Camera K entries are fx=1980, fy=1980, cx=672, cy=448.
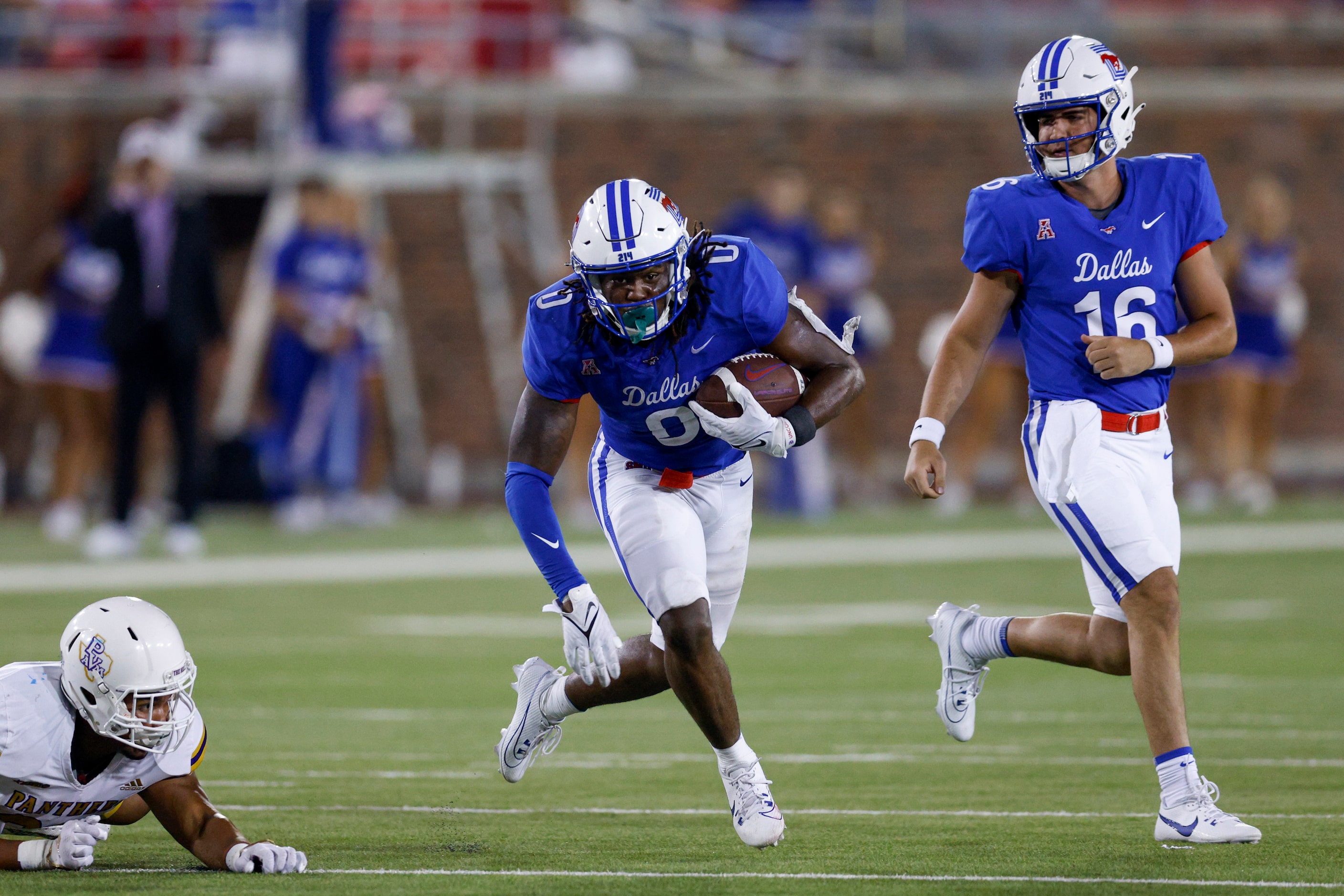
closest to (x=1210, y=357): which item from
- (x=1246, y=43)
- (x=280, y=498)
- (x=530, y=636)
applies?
(x=530, y=636)

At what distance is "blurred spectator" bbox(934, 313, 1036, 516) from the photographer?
1561 cm

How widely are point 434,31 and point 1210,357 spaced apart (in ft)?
50.0

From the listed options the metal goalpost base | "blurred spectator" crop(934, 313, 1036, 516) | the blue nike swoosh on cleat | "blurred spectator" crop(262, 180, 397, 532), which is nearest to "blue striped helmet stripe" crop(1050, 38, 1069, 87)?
the blue nike swoosh on cleat

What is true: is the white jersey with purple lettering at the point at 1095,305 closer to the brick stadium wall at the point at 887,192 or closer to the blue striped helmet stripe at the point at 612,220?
the blue striped helmet stripe at the point at 612,220

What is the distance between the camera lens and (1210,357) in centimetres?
547

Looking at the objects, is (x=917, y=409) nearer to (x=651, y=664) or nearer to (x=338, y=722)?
(x=338, y=722)

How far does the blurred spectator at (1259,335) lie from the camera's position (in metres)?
16.0

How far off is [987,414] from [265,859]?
1162 centimetres

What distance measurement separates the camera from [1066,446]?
553cm

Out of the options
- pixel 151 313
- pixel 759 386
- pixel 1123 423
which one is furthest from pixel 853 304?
pixel 759 386

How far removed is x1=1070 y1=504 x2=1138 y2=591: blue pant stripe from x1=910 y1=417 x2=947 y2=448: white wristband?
0.45 meters

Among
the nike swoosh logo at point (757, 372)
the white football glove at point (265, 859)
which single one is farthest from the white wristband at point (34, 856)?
the nike swoosh logo at point (757, 372)

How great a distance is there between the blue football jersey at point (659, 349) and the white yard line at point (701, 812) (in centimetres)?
115

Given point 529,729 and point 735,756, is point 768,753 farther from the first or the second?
point 735,756
